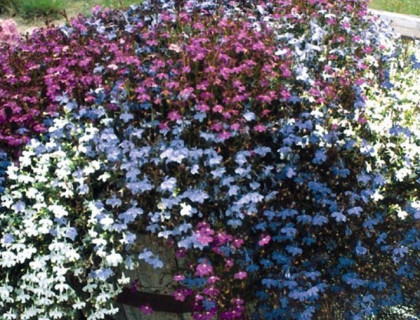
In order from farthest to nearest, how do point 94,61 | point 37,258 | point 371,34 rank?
point 371,34 → point 94,61 → point 37,258

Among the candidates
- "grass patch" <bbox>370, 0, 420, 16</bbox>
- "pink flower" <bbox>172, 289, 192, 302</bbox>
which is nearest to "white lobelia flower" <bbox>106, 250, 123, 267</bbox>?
"pink flower" <bbox>172, 289, 192, 302</bbox>

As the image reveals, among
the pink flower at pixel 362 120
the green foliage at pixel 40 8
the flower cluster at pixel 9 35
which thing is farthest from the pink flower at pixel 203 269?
the green foliage at pixel 40 8

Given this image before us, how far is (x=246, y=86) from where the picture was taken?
3.04 m

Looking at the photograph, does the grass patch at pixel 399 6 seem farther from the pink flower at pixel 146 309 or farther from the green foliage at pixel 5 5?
the pink flower at pixel 146 309

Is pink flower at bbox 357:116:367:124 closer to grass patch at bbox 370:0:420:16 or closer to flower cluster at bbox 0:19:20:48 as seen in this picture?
flower cluster at bbox 0:19:20:48

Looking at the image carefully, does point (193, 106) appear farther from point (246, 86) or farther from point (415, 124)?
point (415, 124)

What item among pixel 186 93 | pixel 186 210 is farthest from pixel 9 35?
pixel 186 210

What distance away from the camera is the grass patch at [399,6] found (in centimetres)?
771

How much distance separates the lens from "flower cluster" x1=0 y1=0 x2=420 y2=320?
278cm

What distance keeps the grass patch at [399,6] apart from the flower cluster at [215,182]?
477 centimetres

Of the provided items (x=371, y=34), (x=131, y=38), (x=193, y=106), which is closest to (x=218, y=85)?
(x=193, y=106)

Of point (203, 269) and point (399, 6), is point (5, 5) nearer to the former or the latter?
point (399, 6)

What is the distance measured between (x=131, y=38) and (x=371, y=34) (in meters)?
1.22

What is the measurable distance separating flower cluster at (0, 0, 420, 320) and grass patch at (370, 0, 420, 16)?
188 inches
